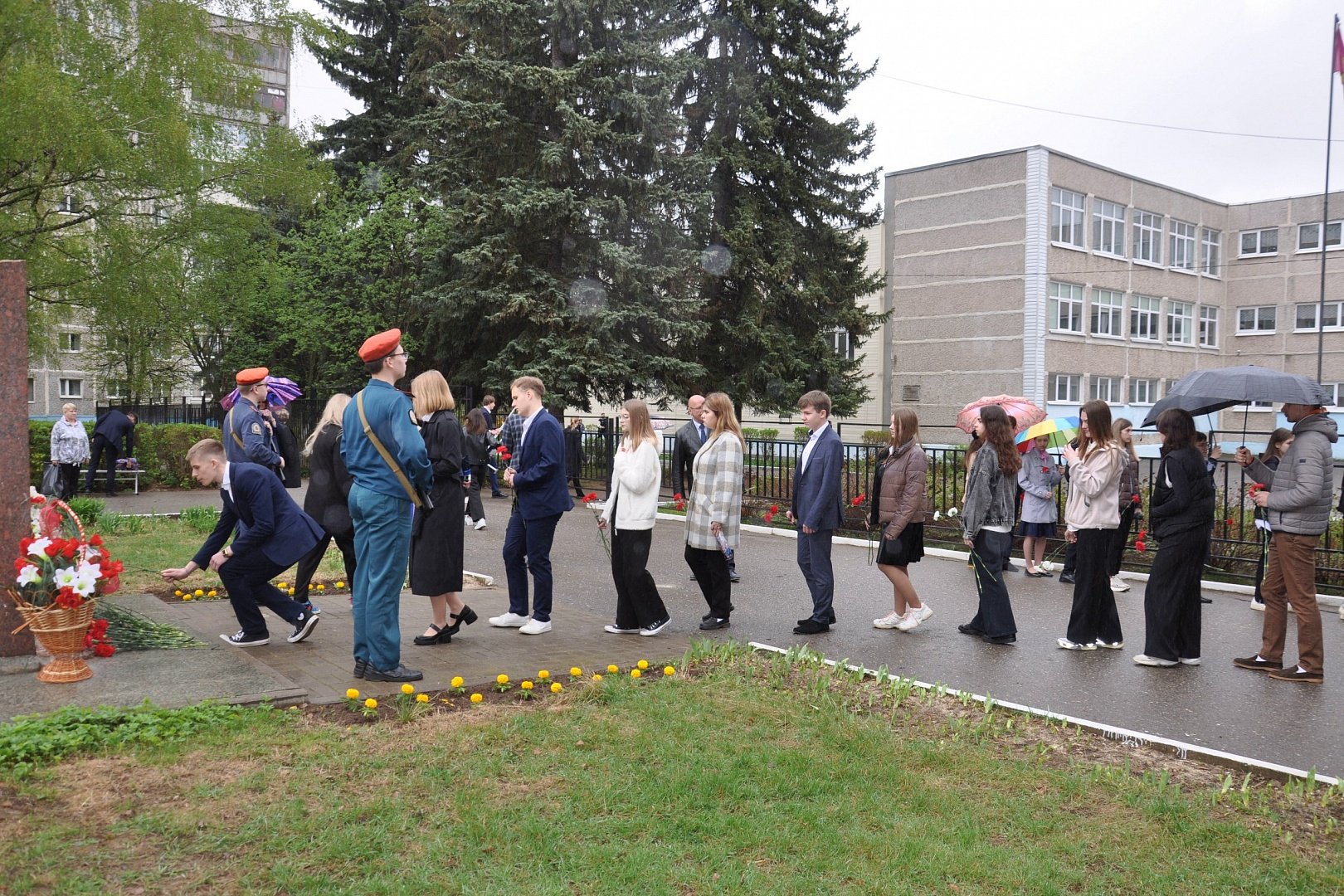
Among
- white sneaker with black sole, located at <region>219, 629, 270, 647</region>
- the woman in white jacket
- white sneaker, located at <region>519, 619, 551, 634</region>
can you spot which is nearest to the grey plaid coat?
the woman in white jacket

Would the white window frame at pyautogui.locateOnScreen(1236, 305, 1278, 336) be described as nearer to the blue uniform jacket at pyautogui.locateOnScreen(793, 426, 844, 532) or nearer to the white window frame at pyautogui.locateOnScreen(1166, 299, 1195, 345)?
the white window frame at pyautogui.locateOnScreen(1166, 299, 1195, 345)

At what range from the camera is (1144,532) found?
1320cm

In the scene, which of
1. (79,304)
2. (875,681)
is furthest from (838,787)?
(79,304)

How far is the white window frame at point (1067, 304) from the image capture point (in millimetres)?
43312

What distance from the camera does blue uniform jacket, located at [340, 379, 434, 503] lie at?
248 inches

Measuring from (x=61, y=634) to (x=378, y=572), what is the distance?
1.83 metres

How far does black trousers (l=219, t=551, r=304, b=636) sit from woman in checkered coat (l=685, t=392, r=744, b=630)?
10.4ft

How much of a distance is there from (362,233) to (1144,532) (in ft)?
72.3

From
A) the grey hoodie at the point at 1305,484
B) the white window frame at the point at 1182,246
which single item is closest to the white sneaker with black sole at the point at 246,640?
the grey hoodie at the point at 1305,484

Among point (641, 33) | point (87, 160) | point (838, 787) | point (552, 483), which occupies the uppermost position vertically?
point (641, 33)

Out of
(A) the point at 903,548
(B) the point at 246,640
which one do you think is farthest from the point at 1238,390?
(B) the point at 246,640

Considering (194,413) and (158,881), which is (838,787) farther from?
(194,413)

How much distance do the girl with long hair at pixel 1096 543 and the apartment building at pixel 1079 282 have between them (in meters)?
32.4

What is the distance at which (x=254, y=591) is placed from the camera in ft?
23.7
